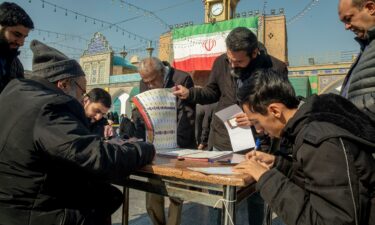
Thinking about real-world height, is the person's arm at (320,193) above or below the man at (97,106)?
below

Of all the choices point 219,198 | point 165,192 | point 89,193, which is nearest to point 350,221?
point 219,198

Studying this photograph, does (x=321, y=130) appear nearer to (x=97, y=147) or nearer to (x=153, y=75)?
(x=97, y=147)

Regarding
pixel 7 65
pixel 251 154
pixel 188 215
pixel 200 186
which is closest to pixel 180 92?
pixel 251 154

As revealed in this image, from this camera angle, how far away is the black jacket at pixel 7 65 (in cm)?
217

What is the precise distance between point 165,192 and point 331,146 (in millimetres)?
725

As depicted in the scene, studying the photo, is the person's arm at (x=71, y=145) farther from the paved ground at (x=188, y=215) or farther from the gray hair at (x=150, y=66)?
the paved ground at (x=188, y=215)

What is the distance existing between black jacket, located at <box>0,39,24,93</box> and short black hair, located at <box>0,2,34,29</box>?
0.15 m

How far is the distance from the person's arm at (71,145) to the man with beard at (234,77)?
3.02 ft

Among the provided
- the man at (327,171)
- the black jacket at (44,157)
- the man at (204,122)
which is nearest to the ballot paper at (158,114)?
the black jacket at (44,157)

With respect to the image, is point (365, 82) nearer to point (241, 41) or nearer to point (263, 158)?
point (263, 158)

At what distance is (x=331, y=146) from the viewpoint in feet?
2.69

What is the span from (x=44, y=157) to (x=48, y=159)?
0.05ft

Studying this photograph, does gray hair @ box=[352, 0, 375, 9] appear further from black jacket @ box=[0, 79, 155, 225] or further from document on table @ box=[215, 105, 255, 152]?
black jacket @ box=[0, 79, 155, 225]

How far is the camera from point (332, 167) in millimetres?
812
